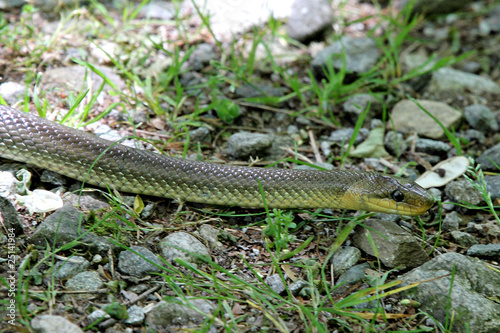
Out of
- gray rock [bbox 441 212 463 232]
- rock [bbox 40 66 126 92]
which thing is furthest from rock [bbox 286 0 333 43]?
gray rock [bbox 441 212 463 232]

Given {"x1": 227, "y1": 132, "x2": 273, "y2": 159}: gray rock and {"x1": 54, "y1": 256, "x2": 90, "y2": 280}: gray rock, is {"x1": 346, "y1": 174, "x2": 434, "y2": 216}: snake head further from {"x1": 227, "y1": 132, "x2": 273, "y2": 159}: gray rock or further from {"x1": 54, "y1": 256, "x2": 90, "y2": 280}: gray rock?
{"x1": 54, "y1": 256, "x2": 90, "y2": 280}: gray rock

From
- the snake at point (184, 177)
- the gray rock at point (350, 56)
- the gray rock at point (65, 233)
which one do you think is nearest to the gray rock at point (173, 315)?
the gray rock at point (65, 233)

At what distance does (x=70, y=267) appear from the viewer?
3209 millimetres

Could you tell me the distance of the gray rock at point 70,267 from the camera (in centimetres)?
316

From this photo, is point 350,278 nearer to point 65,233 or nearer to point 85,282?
point 85,282

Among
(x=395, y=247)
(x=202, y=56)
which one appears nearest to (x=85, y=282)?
(x=395, y=247)

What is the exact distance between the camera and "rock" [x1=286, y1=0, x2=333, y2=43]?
641 centimetres

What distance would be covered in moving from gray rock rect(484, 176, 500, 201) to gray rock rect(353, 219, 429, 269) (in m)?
1.27

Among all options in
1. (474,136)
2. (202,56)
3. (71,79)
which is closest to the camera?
(71,79)

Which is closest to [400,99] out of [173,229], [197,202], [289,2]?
[289,2]

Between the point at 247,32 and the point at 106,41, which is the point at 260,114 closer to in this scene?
the point at 247,32

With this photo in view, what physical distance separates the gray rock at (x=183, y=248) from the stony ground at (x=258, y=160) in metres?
0.01

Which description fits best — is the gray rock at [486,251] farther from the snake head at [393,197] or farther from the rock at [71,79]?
the rock at [71,79]

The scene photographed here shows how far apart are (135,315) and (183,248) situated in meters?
0.66
